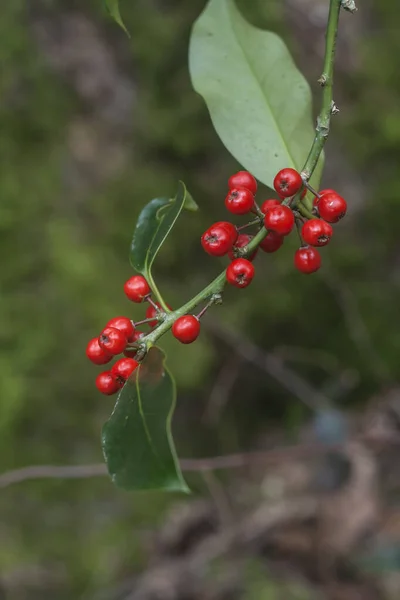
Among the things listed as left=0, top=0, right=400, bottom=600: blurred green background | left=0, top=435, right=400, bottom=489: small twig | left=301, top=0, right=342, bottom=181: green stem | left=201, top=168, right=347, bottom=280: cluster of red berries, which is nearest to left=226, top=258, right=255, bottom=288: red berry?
left=201, top=168, right=347, bottom=280: cluster of red berries

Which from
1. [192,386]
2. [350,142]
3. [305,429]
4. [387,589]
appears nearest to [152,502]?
[192,386]

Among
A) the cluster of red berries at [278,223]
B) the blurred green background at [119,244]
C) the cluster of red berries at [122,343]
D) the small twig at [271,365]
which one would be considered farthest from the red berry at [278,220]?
the small twig at [271,365]

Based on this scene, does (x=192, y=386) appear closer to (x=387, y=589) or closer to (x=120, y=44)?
(x=387, y=589)

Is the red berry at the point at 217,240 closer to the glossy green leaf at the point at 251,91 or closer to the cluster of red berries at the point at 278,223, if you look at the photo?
the cluster of red berries at the point at 278,223

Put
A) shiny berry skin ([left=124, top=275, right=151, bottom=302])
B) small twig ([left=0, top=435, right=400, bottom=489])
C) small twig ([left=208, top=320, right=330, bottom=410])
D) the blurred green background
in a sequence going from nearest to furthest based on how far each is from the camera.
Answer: shiny berry skin ([left=124, top=275, right=151, bottom=302]) < small twig ([left=0, top=435, right=400, bottom=489]) < the blurred green background < small twig ([left=208, top=320, right=330, bottom=410])

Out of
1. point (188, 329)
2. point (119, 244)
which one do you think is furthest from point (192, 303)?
point (119, 244)

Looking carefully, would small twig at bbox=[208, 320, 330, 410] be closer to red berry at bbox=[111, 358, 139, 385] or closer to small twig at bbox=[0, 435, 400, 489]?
small twig at bbox=[0, 435, 400, 489]
